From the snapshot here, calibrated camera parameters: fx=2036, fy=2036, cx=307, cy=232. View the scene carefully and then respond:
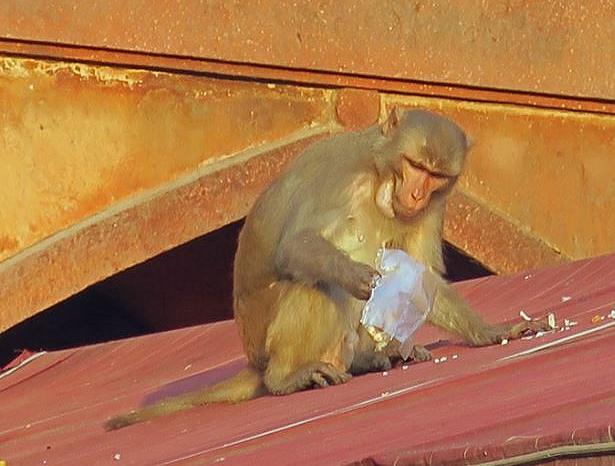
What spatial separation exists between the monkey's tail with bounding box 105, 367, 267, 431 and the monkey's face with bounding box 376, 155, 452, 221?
25.0 inches

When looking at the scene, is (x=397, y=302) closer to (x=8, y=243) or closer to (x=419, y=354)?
(x=419, y=354)

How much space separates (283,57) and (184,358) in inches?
61.6

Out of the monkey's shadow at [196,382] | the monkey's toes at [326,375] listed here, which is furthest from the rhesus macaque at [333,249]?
the monkey's shadow at [196,382]

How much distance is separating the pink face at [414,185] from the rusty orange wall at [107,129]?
263 centimetres

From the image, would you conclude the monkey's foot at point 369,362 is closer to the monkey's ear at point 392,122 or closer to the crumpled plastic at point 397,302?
the crumpled plastic at point 397,302

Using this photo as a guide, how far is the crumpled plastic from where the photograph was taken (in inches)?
216

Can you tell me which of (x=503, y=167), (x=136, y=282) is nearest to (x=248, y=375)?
(x=503, y=167)

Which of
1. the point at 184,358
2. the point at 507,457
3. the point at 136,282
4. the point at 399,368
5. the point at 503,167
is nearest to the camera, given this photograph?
the point at 507,457

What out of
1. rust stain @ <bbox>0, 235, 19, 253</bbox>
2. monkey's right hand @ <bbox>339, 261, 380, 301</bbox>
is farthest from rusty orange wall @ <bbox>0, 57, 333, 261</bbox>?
monkey's right hand @ <bbox>339, 261, 380, 301</bbox>

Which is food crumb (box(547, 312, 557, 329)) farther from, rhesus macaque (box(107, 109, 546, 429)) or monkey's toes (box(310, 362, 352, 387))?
monkey's toes (box(310, 362, 352, 387))

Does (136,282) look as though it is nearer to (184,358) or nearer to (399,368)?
(184,358)

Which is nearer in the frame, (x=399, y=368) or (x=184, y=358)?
(x=399, y=368)

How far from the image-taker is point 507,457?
3396 mm

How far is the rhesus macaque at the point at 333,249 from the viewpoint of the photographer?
221 inches
